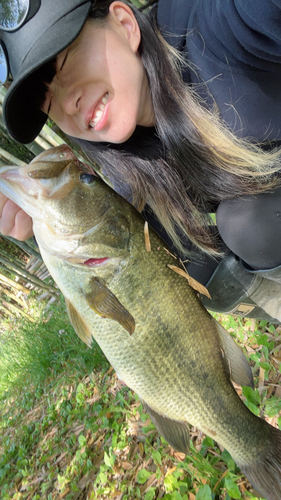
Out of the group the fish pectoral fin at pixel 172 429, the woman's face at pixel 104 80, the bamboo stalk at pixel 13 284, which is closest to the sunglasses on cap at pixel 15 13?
the woman's face at pixel 104 80

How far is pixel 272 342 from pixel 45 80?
220 centimetres

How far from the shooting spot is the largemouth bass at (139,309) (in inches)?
57.6

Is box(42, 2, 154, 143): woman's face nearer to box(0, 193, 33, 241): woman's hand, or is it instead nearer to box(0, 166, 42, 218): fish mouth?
box(0, 166, 42, 218): fish mouth

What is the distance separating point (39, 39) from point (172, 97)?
64 centimetres

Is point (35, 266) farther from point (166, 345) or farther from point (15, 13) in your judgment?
point (15, 13)

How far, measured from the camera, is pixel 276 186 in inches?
66.3

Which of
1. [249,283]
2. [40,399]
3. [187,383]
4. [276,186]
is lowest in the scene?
[40,399]

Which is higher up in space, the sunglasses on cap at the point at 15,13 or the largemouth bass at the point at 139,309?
the sunglasses on cap at the point at 15,13

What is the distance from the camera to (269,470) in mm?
1543

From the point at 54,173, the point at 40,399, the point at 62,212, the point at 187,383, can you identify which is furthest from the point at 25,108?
the point at 40,399

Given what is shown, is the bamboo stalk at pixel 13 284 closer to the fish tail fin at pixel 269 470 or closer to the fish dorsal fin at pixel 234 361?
the fish dorsal fin at pixel 234 361

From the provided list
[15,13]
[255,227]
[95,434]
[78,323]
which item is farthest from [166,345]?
[95,434]

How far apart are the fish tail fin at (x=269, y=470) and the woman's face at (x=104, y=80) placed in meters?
1.84

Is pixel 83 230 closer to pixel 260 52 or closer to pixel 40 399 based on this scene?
pixel 260 52
